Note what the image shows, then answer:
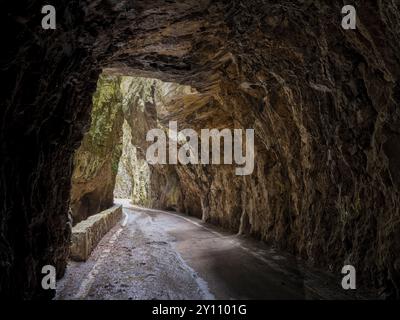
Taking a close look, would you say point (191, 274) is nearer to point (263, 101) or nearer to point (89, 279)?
point (89, 279)

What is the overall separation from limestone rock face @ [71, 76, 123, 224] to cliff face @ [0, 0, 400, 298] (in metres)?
8.93

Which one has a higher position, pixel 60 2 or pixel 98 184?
pixel 60 2

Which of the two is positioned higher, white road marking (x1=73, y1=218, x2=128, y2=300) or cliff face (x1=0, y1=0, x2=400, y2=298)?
cliff face (x1=0, y1=0, x2=400, y2=298)

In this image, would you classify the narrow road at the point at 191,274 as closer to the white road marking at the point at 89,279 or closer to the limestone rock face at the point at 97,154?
the white road marking at the point at 89,279

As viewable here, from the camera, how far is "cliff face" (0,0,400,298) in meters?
6.73

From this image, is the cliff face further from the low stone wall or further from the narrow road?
the low stone wall

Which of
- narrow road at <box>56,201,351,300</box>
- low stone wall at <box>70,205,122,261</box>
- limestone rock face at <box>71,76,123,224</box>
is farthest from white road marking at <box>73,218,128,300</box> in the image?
limestone rock face at <box>71,76,123,224</box>

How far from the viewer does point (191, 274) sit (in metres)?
11.1

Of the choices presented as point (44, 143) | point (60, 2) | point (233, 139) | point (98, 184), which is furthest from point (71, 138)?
point (98, 184)

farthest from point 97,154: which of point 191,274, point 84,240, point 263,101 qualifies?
point 191,274

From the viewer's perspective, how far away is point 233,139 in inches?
823

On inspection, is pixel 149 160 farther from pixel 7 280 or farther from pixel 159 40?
pixel 7 280

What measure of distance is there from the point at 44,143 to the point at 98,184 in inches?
720

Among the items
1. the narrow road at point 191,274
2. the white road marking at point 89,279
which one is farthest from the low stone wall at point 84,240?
the white road marking at point 89,279
